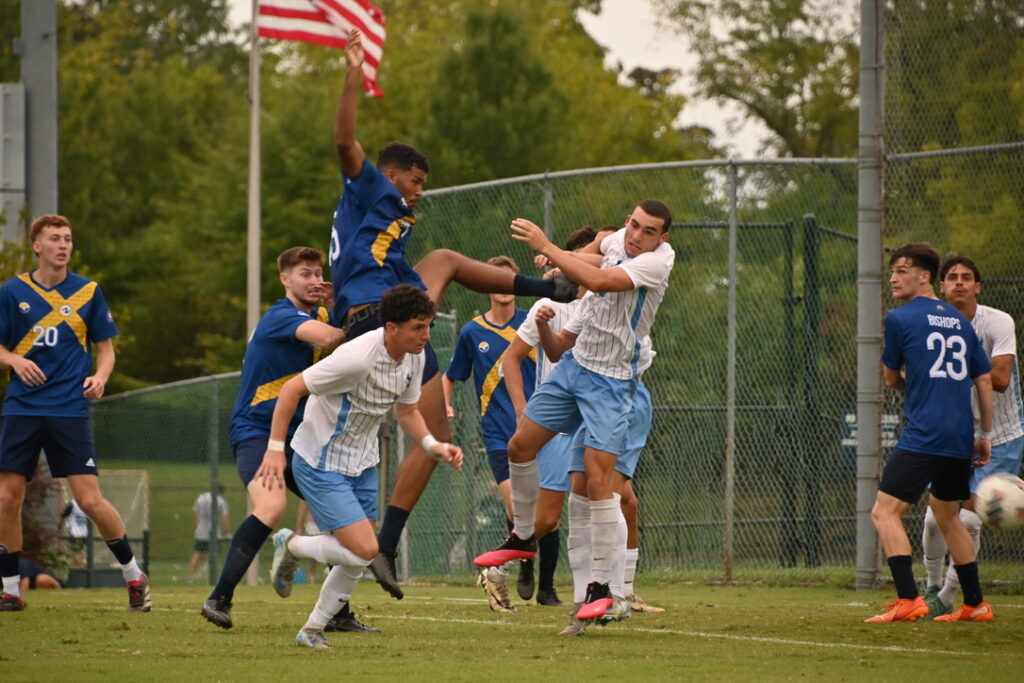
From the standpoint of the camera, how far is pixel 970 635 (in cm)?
789

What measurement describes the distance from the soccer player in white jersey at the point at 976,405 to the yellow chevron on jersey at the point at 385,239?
3.76 m

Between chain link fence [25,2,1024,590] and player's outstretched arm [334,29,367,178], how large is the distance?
5.55 m

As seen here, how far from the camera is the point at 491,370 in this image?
1073 centimetres

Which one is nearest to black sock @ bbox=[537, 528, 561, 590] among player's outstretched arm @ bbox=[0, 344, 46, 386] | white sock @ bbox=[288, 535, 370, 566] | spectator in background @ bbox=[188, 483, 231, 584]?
white sock @ bbox=[288, 535, 370, 566]

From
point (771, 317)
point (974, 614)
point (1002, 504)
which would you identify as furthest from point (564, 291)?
point (771, 317)

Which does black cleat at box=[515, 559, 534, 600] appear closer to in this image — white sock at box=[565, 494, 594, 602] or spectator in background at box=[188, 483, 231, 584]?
white sock at box=[565, 494, 594, 602]

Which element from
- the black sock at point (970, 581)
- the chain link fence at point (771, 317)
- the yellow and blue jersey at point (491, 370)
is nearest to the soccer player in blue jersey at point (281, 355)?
the yellow and blue jersey at point (491, 370)

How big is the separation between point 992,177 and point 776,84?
28705 mm

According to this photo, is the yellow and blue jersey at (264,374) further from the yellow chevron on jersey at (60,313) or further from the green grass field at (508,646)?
the yellow chevron on jersey at (60,313)

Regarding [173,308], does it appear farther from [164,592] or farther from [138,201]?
[164,592]

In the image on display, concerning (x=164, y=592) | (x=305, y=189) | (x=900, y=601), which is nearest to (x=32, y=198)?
(x=164, y=592)

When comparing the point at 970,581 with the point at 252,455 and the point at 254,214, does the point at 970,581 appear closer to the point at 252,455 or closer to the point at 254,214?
the point at 252,455

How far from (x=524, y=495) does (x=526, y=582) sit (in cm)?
136

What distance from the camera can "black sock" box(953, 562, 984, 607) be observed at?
344 inches
